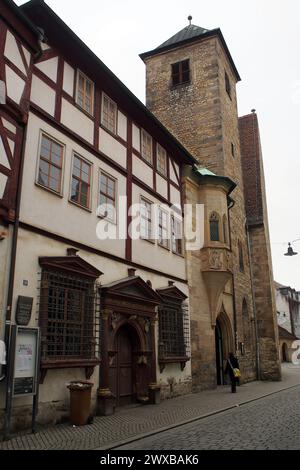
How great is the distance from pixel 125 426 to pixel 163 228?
8222 millimetres

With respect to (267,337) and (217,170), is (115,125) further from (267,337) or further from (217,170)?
(267,337)

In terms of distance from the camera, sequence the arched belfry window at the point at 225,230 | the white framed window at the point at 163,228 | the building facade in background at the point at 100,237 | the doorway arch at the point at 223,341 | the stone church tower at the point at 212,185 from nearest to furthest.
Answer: the building facade in background at the point at 100,237 < the white framed window at the point at 163,228 < the stone church tower at the point at 212,185 < the arched belfry window at the point at 225,230 < the doorway arch at the point at 223,341

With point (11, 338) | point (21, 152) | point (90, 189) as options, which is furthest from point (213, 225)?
point (11, 338)

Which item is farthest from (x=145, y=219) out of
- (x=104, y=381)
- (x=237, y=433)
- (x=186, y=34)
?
(x=186, y=34)

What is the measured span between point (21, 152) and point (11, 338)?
13.2 ft

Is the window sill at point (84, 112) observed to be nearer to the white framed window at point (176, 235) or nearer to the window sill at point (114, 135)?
the window sill at point (114, 135)

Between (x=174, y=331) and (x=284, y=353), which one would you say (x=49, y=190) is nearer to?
(x=174, y=331)

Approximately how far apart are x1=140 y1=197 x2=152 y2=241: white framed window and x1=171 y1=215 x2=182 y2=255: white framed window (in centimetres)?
198

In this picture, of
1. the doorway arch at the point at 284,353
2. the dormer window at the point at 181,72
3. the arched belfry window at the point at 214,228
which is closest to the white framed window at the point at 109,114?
the arched belfry window at the point at 214,228

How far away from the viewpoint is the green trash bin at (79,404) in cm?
973

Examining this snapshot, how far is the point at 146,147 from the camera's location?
16.2 metres

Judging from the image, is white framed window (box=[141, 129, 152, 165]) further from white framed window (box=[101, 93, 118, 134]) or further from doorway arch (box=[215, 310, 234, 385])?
doorway arch (box=[215, 310, 234, 385])

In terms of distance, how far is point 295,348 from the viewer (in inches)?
2002

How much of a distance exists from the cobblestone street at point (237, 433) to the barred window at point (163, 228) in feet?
21.0
